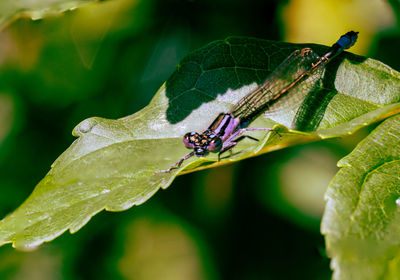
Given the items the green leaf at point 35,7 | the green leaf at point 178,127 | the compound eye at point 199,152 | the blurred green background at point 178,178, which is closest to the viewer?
the green leaf at point 178,127

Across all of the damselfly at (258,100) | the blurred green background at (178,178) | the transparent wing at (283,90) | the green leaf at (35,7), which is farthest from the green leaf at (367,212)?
the green leaf at (35,7)

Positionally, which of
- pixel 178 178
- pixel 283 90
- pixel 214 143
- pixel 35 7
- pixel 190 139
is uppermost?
pixel 35 7

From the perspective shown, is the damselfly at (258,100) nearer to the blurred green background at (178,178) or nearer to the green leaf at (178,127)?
the green leaf at (178,127)

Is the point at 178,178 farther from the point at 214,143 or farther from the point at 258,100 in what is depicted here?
the point at 258,100


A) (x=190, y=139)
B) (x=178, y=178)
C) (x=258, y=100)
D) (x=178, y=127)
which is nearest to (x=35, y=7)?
(x=178, y=127)

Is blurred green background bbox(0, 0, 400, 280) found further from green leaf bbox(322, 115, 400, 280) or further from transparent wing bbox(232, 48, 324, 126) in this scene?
green leaf bbox(322, 115, 400, 280)

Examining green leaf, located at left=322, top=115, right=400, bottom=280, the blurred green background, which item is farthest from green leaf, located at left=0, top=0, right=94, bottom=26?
green leaf, located at left=322, top=115, right=400, bottom=280


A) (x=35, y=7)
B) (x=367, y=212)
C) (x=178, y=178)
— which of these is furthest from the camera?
(x=178, y=178)
